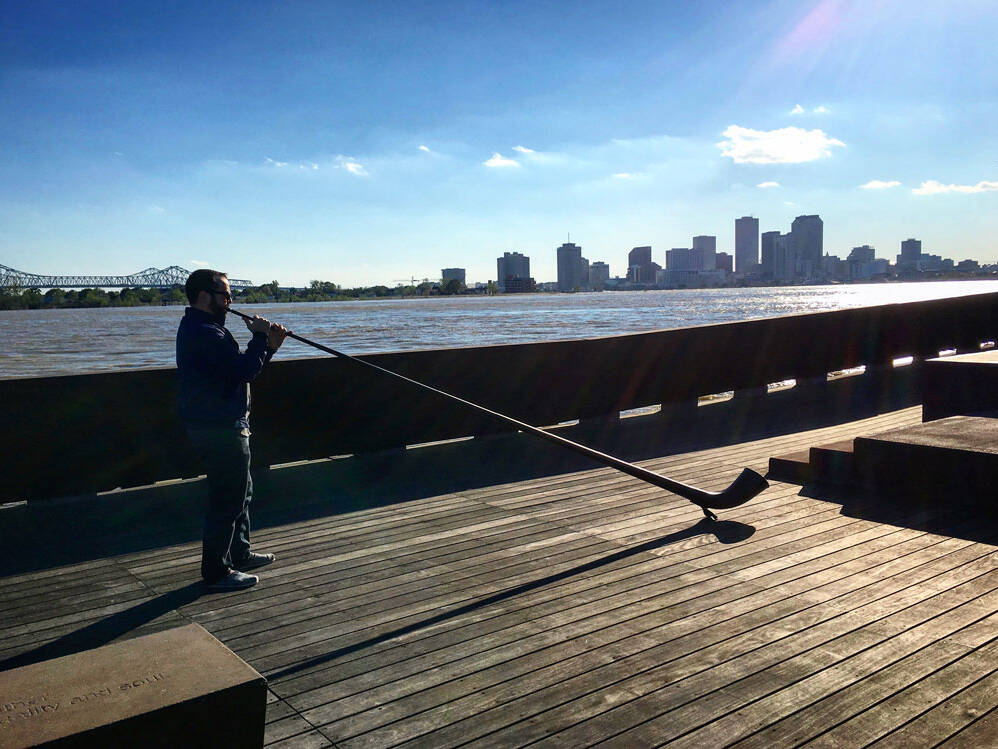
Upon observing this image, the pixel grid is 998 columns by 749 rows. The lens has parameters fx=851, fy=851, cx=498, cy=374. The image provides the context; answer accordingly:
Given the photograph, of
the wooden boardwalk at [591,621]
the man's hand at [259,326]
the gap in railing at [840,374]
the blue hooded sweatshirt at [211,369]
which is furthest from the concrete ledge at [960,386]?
the blue hooded sweatshirt at [211,369]

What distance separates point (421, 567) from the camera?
15.3 feet

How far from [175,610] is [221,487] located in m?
0.64

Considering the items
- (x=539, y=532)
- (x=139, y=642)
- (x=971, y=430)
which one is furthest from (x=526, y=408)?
(x=139, y=642)

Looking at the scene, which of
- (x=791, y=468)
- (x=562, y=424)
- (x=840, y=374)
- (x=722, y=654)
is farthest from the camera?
(x=840, y=374)

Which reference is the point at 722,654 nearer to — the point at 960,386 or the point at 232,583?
the point at 232,583

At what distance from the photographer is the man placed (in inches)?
167

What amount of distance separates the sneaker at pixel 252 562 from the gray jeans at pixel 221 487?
0.26 meters

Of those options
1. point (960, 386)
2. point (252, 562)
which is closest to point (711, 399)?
point (960, 386)

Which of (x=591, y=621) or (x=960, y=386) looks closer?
(x=591, y=621)

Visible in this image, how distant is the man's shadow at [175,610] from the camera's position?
3.57 m

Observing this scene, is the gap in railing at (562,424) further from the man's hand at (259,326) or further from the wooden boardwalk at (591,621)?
the man's hand at (259,326)

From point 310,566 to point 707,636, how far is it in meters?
2.26

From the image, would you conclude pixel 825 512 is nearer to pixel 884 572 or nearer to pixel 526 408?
pixel 884 572

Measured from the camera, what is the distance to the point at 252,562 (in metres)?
4.75
